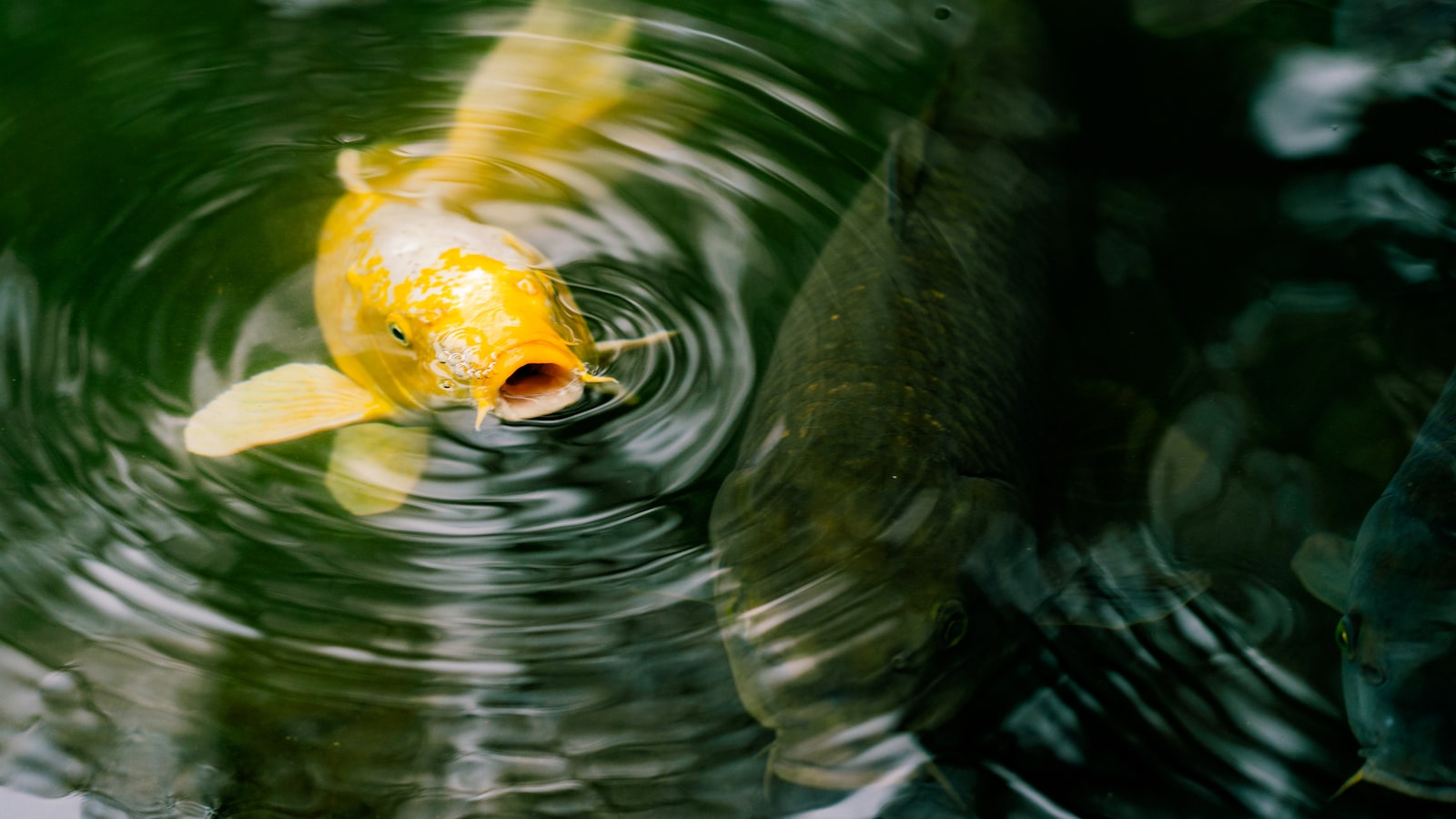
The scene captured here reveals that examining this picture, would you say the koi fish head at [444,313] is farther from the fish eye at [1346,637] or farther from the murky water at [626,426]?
the fish eye at [1346,637]

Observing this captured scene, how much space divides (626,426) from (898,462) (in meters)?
0.77

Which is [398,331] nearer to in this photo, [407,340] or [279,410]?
[407,340]

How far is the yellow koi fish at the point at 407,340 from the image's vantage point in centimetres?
251

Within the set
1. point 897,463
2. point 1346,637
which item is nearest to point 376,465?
point 897,463

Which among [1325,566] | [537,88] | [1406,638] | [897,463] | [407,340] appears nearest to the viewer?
[1406,638]

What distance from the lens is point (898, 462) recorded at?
2.27 m

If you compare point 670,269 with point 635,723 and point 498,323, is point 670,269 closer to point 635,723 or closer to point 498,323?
point 498,323

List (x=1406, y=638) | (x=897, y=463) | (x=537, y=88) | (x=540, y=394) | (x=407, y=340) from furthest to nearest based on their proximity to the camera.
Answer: (x=537, y=88)
(x=407, y=340)
(x=540, y=394)
(x=897, y=463)
(x=1406, y=638)

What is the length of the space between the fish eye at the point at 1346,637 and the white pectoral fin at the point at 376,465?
7.02 feet

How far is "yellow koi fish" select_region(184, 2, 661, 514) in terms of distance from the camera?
A: 2511 mm

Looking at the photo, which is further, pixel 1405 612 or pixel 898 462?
pixel 898 462

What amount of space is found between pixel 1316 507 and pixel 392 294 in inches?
94.2

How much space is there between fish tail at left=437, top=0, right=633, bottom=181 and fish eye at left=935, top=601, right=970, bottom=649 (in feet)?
6.57

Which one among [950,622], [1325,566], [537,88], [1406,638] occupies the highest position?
[537,88]
